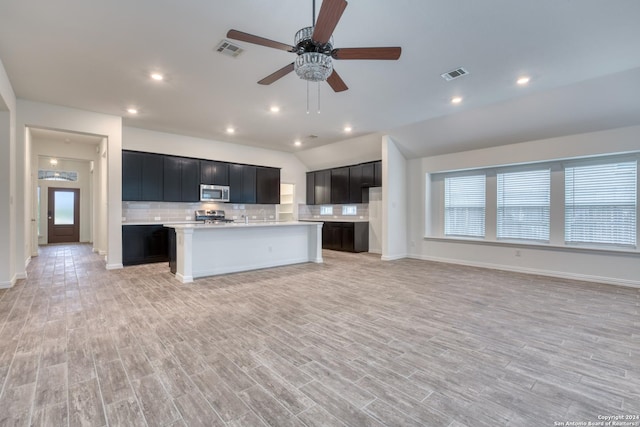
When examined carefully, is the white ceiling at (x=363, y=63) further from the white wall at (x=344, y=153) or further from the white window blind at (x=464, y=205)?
the white wall at (x=344, y=153)

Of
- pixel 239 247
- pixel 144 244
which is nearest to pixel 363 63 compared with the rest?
pixel 239 247

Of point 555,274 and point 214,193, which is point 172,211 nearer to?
point 214,193

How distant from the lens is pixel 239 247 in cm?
555

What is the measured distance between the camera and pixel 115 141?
19.1 feet

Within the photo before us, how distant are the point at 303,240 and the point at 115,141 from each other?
430 centimetres

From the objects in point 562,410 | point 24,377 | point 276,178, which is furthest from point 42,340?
point 276,178

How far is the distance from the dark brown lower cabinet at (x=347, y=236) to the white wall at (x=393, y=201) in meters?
1.29

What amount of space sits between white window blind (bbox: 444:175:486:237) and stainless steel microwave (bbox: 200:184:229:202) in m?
5.66

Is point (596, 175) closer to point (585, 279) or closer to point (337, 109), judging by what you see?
point (585, 279)

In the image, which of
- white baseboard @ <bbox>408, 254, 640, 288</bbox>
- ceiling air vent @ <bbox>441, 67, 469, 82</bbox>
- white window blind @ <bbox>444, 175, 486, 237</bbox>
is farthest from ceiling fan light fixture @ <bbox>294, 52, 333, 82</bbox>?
white baseboard @ <bbox>408, 254, 640, 288</bbox>

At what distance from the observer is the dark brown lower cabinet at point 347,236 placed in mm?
8359

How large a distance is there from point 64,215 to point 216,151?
7.40 metres

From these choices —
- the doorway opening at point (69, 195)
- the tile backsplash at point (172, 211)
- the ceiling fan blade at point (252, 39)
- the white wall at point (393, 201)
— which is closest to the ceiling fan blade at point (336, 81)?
the ceiling fan blade at point (252, 39)

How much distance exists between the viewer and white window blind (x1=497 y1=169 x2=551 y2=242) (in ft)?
19.0
